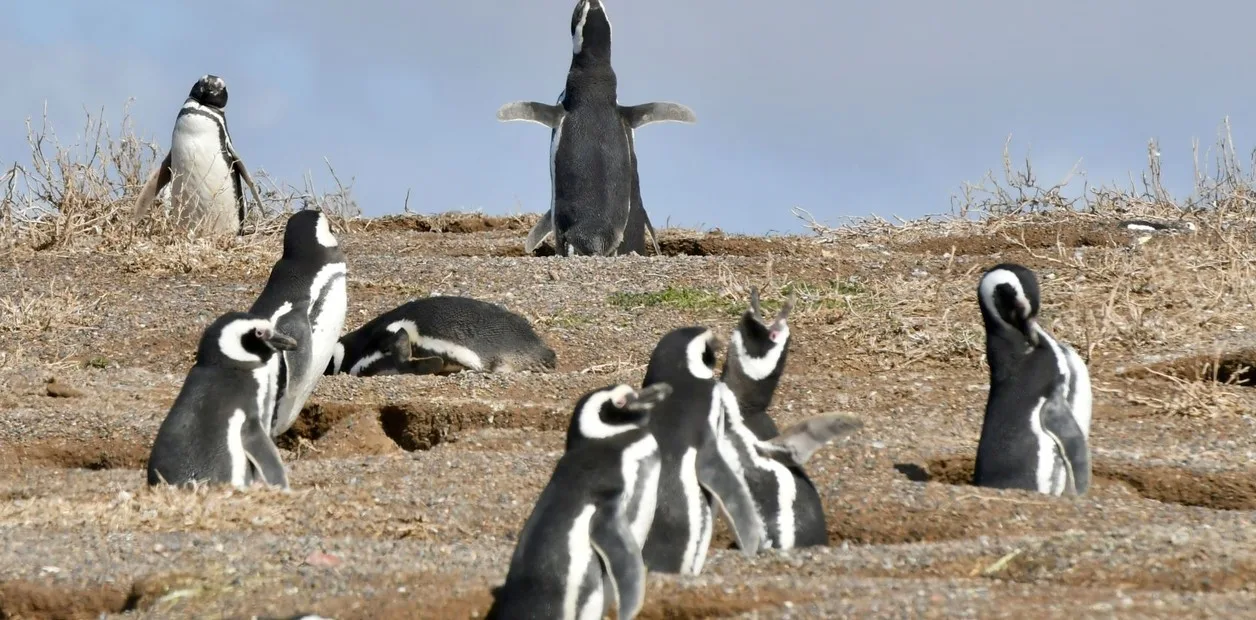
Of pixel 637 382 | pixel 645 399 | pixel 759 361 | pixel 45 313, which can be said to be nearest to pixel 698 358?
pixel 759 361

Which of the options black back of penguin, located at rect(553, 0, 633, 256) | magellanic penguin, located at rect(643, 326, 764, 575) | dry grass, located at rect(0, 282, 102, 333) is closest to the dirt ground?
dry grass, located at rect(0, 282, 102, 333)

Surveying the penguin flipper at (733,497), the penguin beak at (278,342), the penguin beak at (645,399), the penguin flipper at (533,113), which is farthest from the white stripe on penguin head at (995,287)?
the penguin flipper at (533,113)

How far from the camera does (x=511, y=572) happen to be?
386 centimetres

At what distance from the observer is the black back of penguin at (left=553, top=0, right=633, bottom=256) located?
12656mm

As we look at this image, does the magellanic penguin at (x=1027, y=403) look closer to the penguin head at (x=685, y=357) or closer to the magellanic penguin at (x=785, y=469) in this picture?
Result: the magellanic penguin at (x=785, y=469)

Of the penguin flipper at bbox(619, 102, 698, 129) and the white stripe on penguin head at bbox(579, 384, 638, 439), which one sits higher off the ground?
the penguin flipper at bbox(619, 102, 698, 129)

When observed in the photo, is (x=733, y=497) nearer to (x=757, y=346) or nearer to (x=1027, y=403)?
(x=757, y=346)

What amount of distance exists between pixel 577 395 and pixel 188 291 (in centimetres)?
382

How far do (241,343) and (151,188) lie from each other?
7169 millimetres

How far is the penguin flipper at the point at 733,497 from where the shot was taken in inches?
180

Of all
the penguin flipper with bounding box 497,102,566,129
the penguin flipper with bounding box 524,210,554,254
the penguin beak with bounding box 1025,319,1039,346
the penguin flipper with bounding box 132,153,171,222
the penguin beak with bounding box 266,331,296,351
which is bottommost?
the penguin beak with bounding box 266,331,296,351

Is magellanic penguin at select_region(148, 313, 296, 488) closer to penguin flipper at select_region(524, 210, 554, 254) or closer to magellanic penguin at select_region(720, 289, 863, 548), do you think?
magellanic penguin at select_region(720, 289, 863, 548)

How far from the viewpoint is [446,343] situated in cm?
880

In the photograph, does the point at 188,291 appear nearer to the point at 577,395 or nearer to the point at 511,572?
the point at 577,395
